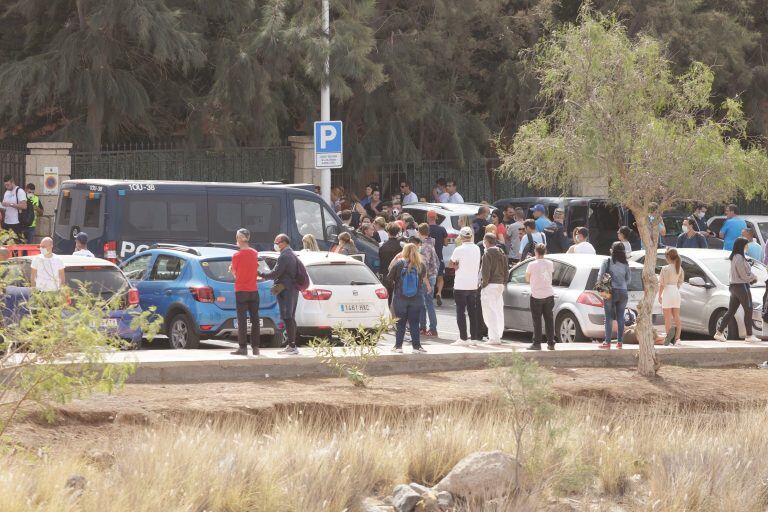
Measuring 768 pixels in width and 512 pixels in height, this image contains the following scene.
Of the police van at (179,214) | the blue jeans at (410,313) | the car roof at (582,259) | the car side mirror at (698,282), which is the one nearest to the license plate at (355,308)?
the blue jeans at (410,313)

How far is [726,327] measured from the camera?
67.4 feet

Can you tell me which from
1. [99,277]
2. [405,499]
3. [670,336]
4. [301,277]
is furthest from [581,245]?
[405,499]

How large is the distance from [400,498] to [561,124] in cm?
675

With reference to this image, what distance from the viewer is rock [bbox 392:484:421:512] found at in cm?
1134

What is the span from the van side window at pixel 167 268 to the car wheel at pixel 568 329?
555cm

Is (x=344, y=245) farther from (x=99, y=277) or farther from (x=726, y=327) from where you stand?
(x=726, y=327)

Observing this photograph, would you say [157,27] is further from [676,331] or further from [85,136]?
[676,331]

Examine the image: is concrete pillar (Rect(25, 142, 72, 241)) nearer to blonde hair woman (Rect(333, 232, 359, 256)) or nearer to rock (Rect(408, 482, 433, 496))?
blonde hair woman (Rect(333, 232, 359, 256))

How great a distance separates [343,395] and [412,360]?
2320 mm

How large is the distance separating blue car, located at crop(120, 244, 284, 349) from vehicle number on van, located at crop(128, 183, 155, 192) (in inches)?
108

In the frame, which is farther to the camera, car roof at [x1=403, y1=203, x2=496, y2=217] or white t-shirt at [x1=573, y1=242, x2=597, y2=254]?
car roof at [x1=403, y1=203, x2=496, y2=217]

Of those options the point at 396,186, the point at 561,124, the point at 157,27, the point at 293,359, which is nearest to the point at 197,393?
the point at 293,359

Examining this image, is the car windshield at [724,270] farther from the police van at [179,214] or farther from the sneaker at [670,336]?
the police van at [179,214]

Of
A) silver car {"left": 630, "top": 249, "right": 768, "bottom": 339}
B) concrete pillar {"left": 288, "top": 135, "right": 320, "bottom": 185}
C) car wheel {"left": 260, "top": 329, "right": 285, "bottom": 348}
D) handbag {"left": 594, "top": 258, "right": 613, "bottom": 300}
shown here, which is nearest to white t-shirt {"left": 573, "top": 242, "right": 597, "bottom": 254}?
silver car {"left": 630, "top": 249, "right": 768, "bottom": 339}
